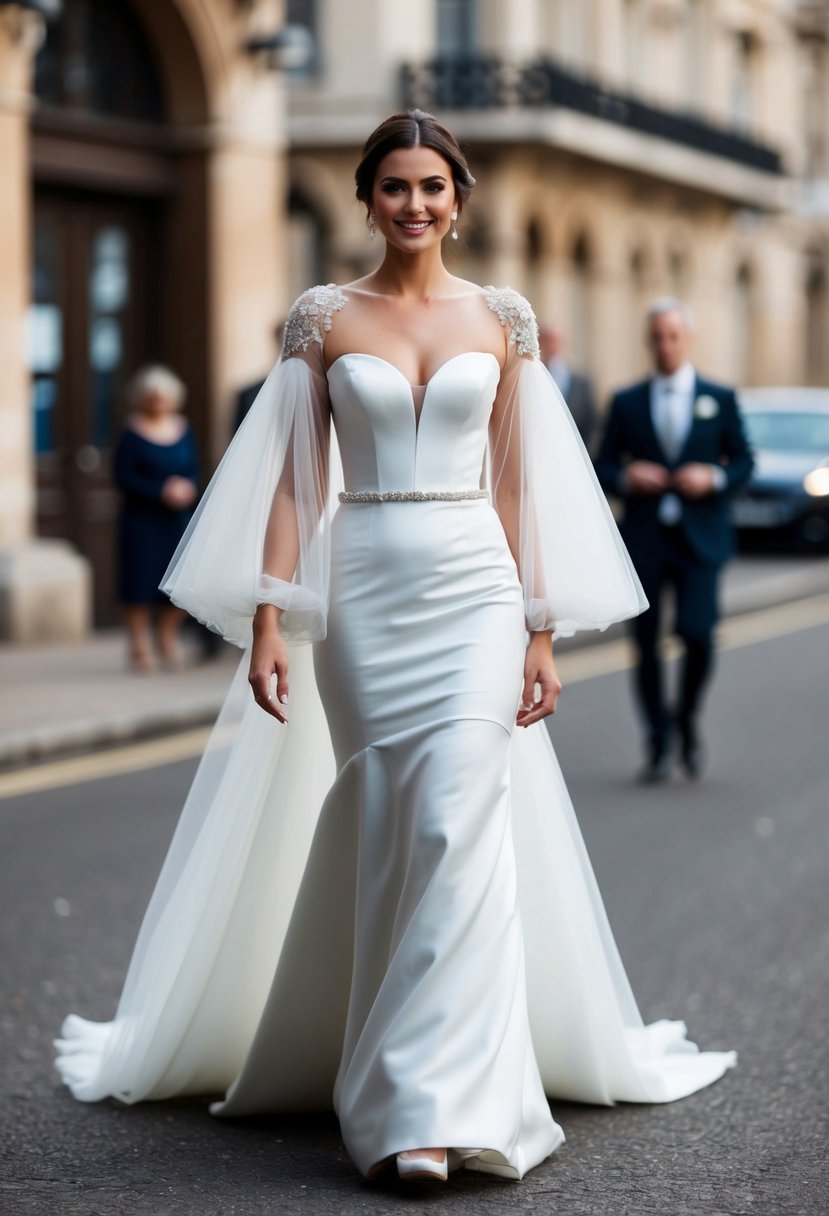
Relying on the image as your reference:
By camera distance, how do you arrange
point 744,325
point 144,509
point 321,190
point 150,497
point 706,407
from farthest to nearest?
point 744,325, point 321,190, point 144,509, point 150,497, point 706,407

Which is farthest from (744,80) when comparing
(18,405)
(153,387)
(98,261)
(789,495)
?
(153,387)

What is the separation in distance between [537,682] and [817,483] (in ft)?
60.7

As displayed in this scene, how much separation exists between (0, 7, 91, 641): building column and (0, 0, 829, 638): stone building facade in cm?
2

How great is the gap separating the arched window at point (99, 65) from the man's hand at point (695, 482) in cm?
812

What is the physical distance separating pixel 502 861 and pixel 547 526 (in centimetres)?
77

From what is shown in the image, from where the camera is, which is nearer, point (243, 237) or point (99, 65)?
point (99, 65)

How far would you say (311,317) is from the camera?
4492mm

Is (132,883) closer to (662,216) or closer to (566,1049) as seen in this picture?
(566,1049)

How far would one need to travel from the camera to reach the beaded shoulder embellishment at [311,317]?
4484 mm

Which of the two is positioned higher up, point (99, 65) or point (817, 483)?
point (99, 65)

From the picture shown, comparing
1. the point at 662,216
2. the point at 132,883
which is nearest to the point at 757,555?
the point at 662,216

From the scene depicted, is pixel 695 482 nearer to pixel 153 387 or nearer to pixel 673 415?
pixel 673 415

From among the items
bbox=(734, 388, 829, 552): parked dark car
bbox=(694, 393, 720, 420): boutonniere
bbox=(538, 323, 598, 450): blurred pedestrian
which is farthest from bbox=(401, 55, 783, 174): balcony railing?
bbox=(694, 393, 720, 420): boutonniere

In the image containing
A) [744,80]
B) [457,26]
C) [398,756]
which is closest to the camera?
[398,756]
